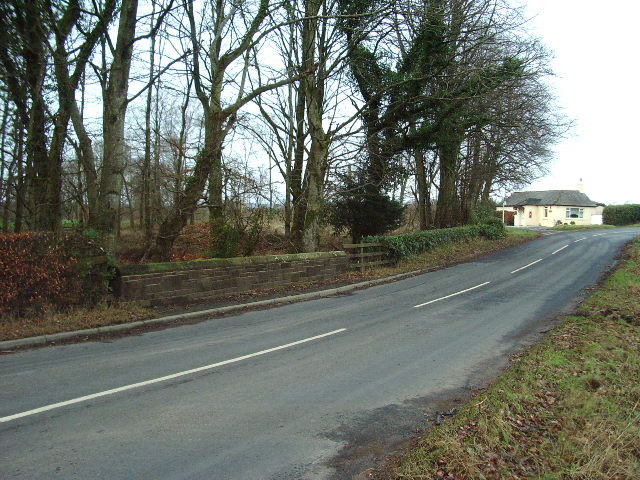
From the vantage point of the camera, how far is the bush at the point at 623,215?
197ft

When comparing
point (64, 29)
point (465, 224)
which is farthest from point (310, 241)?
point (465, 224)

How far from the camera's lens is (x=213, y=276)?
12773 millimetres

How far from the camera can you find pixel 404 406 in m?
5.38

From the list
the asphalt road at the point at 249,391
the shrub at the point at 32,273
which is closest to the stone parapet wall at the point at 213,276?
the shrub at the point at 32,273

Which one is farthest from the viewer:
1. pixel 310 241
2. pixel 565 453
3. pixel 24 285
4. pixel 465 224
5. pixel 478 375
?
pixel 465 224

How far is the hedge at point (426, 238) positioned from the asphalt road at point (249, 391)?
9383 mm

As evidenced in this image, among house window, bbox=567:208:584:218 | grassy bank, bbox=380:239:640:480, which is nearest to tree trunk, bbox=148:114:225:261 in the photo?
grassy bank, bbox=380:239:640:480

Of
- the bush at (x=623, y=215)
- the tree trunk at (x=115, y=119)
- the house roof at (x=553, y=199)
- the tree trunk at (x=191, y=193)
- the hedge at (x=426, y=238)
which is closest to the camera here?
the tree trunk at (x=115, y=119)

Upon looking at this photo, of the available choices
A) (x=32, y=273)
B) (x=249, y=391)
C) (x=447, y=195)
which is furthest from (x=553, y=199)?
(x=249, y=391)

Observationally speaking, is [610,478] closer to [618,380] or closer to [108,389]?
[618,380]

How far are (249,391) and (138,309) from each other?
5.72 meters

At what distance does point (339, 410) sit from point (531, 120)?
24727 mm

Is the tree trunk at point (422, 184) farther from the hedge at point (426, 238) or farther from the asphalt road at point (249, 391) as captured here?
the asphalt road at point (249, 391)

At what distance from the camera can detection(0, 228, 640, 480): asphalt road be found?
4.04m
